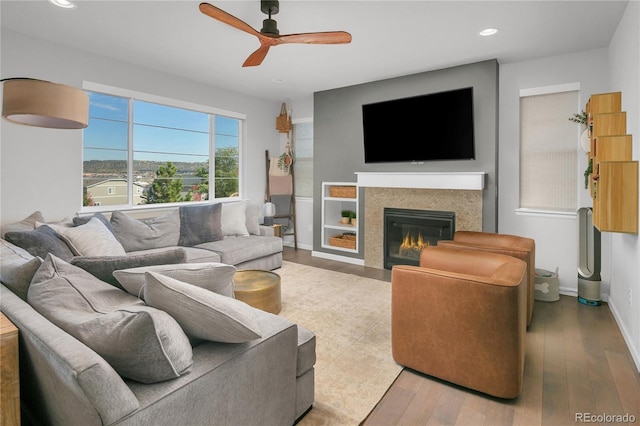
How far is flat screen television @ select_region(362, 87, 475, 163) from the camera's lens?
4191 mm

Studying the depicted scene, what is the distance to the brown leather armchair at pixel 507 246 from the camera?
2.80 metres

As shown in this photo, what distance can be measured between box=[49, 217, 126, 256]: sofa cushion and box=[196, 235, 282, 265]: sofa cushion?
1.13 m

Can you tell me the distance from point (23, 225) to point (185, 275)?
2458 mm

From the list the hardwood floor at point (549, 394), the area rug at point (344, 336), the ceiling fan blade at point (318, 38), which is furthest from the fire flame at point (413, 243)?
the ceiling fan blade at point (318, 38)

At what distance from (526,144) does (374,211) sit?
2.03m

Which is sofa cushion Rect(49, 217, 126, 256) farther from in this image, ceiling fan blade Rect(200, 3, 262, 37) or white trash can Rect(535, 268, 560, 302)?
white trash can Rect(535, 268, 560, 302)

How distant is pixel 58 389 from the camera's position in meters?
1.04

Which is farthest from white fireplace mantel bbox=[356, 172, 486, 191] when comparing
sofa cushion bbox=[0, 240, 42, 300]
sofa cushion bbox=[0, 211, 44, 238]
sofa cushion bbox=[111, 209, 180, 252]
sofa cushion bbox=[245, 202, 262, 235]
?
sofa cushion bbox=[0, 240, 42, 300]

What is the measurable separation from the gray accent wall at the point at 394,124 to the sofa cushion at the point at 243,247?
1.19 m

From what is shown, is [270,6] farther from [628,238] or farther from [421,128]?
[628,238]

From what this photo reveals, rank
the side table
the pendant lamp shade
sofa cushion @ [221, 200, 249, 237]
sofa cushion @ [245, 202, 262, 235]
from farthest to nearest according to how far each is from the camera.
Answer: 1. sofa cushion @ [245, 202, 262, 235]
2. sofa cushion @ [221, 200, 249, 237]
3. the pendant lamp shade
4. the side table

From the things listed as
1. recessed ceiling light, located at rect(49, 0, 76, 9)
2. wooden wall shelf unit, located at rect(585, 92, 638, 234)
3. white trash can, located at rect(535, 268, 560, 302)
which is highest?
recessed ceiling light, located at rect(49, 0, 76, 9)
